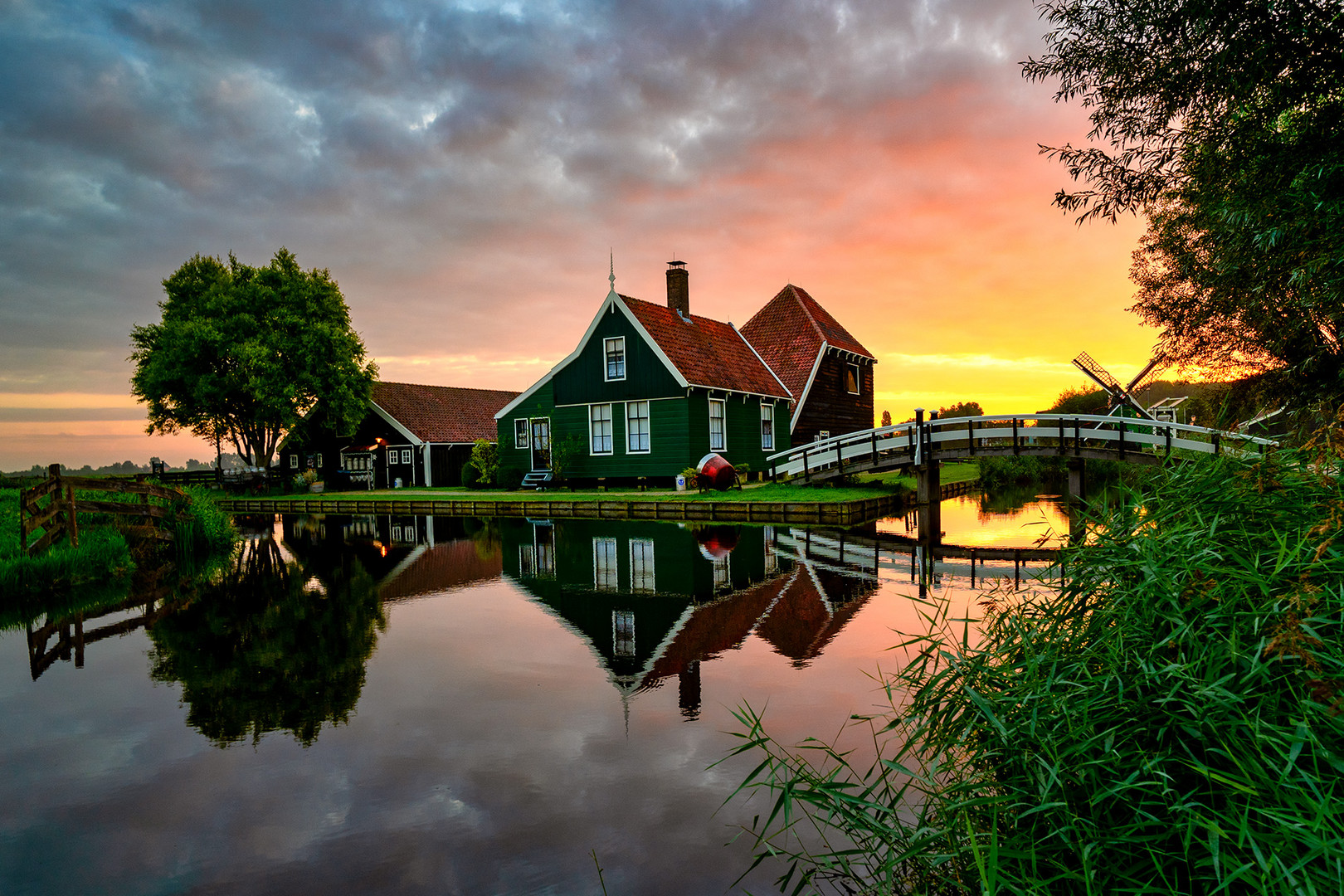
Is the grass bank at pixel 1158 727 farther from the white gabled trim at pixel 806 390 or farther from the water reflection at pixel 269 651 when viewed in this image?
the white gabled trim at pixel 806 390

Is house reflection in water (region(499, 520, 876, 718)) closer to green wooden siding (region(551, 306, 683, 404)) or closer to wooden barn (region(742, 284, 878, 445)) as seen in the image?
green wooden siding (region(551, 306, 683, 404))

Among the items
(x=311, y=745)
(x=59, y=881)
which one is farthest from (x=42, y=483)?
(x=59, y=881)

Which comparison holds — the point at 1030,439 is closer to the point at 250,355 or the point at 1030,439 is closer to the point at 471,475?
the point at 471,475

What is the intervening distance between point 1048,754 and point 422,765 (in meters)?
3.83

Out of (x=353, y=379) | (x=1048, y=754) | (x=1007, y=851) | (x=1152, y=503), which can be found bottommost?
(x=1007, y=851)

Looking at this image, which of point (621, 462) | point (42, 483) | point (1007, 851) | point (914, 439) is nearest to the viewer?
point (1007, 851)

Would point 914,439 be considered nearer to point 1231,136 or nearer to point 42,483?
point 1231,136

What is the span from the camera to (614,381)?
91.0ft

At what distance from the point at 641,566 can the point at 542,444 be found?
17.8m


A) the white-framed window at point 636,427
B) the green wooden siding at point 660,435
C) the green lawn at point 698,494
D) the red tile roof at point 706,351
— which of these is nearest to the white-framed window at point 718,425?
the green wooden siding at point 660,435

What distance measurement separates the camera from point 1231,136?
443 inches

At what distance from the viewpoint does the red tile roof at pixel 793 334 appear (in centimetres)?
3244

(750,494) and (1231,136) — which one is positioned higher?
(1231,136)

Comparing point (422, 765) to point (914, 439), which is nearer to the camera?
point (422, 765)
